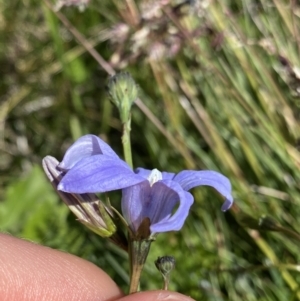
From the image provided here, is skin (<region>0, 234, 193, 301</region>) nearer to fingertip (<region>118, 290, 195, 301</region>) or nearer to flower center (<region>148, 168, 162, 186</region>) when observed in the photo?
fingertip (<region>118, 290, 195, 301</region>)

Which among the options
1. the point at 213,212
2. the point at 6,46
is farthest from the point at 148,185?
the point at 6,46

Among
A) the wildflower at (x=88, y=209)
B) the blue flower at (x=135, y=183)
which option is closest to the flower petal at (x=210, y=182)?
the blue flower at (x=135, y=183)

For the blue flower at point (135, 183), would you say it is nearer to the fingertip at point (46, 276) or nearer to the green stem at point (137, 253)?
the green stem at point (137, 253)

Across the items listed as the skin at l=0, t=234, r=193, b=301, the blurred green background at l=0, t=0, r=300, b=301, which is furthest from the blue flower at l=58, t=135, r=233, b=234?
the skin at l=0, t=234, r=193, b=301

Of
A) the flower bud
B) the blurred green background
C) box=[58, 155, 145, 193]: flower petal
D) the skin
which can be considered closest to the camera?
box=[58, 155, 145, 193]: flower petal

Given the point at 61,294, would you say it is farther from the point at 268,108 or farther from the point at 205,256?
the point at 268,108

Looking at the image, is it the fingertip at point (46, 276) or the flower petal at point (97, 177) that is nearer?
the flower petal at point (97, 177)
